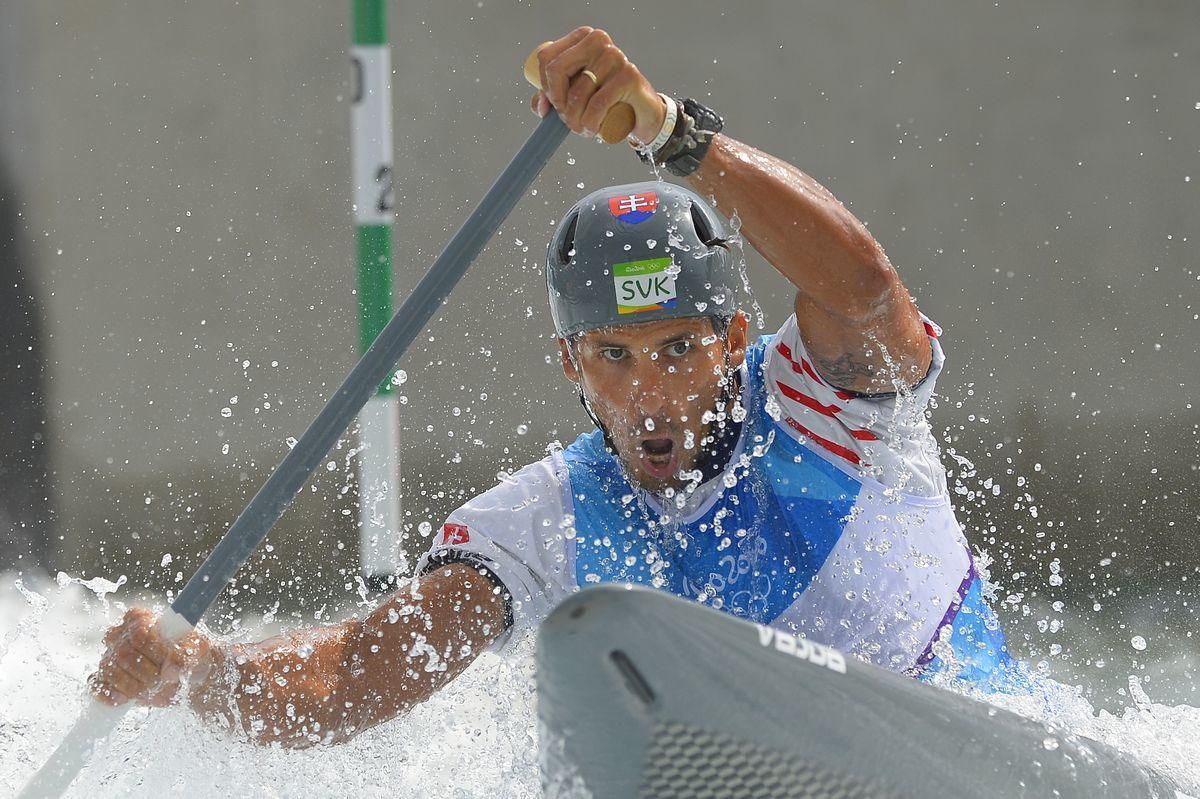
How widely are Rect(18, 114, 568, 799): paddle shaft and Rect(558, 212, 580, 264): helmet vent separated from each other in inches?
9.8

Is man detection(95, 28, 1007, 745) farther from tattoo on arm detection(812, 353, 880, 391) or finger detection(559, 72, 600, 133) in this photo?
finger detection(559, 72, 600, 133)

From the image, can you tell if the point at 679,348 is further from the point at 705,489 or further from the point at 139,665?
the point at 139,665

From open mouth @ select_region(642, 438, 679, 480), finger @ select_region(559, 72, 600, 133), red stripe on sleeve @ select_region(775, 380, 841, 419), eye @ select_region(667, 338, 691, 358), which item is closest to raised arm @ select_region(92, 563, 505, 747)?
open mouth @ select_region(642, 438, 679, 480)

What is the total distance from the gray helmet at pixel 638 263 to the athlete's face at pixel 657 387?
0.11 ft

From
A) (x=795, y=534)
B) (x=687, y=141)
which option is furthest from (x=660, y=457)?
(x=687, y=141)

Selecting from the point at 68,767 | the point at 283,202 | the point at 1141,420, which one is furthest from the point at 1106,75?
the point at 68,767

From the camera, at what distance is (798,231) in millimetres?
2309

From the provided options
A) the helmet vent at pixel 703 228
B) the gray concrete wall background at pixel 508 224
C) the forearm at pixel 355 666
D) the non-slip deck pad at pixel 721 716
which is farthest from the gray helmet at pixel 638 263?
the gray concrete wall background at pixel 508 224

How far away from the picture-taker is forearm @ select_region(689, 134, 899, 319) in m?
2.31

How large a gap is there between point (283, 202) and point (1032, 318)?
266cm

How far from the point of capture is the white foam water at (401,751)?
243 cm

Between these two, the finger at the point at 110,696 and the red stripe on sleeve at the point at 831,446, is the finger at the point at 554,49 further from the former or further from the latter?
the finger at the point at 110,696

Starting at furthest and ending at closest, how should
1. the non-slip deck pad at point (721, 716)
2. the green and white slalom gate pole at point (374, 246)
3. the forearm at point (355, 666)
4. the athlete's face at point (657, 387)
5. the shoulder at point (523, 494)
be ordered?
the green and white slalom gate pole at point (374, 246) → the shoulder at point (523, 494) → the athlete's face at point (657, 387) → the forearm at point (355, 666) → the non-slip deck pad at point (721, 716)

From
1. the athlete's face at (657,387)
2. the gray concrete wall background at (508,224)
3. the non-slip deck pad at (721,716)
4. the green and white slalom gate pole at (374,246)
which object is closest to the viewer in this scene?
the non-slip deck pad at (721,716)
